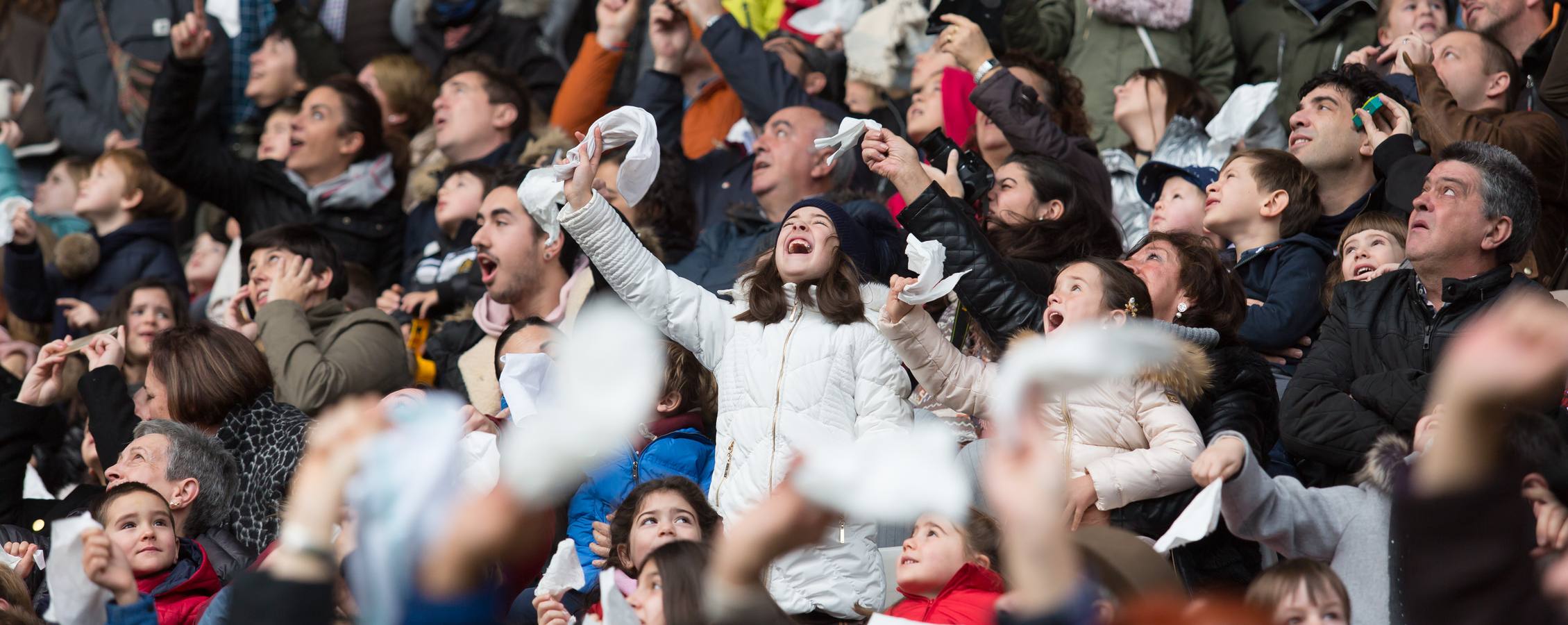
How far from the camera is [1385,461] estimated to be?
424 cm

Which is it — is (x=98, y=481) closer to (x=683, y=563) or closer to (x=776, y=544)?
(x=683, y=563)

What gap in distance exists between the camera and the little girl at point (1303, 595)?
3832 mm

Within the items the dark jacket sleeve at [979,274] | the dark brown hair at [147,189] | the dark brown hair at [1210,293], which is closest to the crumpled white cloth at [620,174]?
the dark jacket sleeve at [979,274]

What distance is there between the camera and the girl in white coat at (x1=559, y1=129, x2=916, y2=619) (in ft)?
16.4

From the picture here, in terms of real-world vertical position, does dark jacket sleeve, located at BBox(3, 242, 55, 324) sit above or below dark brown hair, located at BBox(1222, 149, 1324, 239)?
below

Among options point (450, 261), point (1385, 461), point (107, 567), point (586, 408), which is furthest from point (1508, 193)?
point (450, 261)

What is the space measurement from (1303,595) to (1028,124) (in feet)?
10.4

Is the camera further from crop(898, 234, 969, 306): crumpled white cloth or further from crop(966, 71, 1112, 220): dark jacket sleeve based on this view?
crop(898, 234, 969, 306): crumpled white cloth

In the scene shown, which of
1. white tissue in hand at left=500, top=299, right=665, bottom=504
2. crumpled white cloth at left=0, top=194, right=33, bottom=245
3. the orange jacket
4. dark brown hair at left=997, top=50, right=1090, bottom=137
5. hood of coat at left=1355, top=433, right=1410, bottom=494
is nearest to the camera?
white tissue in hand at left=500, top=299, right=665, bottom=504

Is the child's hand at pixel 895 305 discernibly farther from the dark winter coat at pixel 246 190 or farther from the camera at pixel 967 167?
the dark winter coat at pixel 246 190

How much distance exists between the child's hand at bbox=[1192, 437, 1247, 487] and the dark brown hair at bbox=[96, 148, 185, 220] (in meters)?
6.14

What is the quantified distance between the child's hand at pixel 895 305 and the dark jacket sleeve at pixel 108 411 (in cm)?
282

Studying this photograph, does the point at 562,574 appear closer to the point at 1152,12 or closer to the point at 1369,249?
the point at 1369,249

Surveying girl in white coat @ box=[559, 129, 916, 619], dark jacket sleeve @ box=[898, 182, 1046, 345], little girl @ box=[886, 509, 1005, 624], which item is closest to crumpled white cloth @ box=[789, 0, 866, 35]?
girl in white coat @ box=[559, 129, 916, 619]
